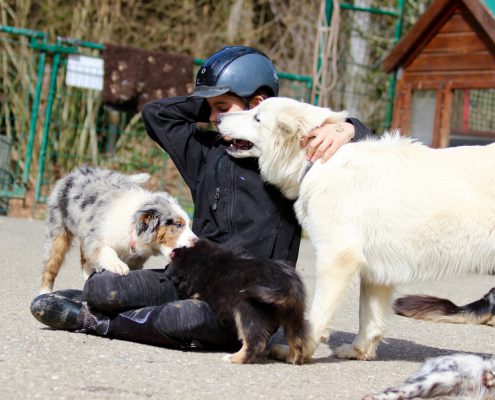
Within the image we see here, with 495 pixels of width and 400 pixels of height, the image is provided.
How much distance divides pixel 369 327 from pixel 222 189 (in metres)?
1.25

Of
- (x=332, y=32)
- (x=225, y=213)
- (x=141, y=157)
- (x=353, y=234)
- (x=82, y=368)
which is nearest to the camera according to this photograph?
(x=82, y=368)

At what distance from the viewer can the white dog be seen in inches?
191

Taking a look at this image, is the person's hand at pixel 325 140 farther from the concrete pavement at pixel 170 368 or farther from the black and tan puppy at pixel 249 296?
the concrete pavement at pixel 170 368

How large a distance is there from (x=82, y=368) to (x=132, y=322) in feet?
2.63

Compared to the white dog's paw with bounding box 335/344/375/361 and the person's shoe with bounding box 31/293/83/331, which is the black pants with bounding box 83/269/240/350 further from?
the white dog's paw with bounding box 335/344/375/361

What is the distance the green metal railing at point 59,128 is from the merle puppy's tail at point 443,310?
6.38 meters

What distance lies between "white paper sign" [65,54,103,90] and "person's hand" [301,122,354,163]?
323 inches

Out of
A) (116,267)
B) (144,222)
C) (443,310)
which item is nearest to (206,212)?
(144,222)

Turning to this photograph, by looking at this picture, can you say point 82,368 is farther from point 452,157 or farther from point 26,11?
point 26,11

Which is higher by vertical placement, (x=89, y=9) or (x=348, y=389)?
(x=89, y=9)

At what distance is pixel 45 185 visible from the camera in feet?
42.7

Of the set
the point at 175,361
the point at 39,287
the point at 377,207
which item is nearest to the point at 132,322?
the point at 175,361

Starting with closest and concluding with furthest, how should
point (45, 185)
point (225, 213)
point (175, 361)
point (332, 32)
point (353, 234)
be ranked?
1. point (175, 361)
2. point (353, 234)
3. point (225, 213)
4. point (332, 32)
5. point (45, 185)

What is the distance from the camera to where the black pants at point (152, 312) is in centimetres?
482
